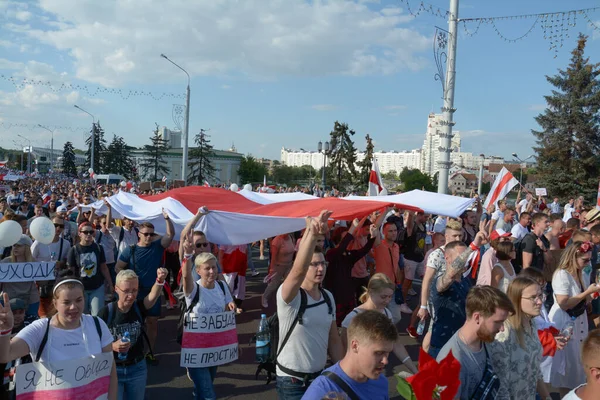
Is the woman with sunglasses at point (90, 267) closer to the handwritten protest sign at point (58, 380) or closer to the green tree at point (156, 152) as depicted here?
the handwritten protest sign at point (58, 380)

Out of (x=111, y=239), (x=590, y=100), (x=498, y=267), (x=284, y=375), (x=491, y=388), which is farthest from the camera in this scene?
(x=590, y=100)

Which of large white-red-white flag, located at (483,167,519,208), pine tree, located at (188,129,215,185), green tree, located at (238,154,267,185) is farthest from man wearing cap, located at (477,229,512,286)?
green tree, located at (238,154,267,185)

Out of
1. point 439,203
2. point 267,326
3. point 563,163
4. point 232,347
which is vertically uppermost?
Result: point 563,163

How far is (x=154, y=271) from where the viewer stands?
6.16 metres

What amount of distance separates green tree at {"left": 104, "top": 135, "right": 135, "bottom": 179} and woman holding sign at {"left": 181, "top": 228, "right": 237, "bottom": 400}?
7330cm

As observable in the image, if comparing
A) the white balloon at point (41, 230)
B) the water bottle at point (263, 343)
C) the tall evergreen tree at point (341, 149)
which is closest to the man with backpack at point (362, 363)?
the water bottle at point (263, 343)

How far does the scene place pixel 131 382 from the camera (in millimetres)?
3760

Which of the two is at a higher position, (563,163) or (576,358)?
(563,163)

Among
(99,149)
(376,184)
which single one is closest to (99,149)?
(99,149)

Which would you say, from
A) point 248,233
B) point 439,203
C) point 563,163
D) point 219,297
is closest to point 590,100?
point 563,163

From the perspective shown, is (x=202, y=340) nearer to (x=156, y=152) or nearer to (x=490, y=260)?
(x=490, y=260)

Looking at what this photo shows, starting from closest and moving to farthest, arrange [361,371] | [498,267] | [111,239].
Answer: [361,371] → [498,267] → [111,239]

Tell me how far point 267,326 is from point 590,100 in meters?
35.0

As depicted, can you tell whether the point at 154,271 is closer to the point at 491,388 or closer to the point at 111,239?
the point at 111,239
